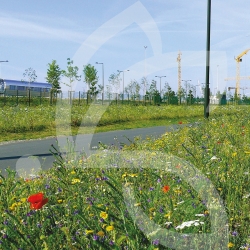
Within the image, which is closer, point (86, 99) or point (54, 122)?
point (54, 122)

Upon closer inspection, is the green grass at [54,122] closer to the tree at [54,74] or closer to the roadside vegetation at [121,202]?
the roadside vegetation at [121,202]

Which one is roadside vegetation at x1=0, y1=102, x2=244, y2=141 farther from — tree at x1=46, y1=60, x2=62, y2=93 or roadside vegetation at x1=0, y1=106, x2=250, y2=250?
tree at x1=46, y1=60, x2=62, y2=93

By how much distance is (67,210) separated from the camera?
12.4 feet

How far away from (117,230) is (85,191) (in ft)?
4.79

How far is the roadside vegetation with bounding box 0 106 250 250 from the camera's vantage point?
3035mm

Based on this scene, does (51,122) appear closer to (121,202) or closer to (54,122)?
(54,122)

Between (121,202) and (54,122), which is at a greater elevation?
(121,202)

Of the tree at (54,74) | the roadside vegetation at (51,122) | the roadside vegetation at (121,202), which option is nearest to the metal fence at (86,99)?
the tree at (54,74)

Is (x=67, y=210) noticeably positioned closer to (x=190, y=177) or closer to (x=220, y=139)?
(x=190, y=177)

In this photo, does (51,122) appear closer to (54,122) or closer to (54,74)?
(54,122)

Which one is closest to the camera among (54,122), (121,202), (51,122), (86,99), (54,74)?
(121,202)

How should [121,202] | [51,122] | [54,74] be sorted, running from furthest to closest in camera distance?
[54,74], [51,122], [121,202]

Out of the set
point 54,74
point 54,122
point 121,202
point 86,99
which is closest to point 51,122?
point 54,122

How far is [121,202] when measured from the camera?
386 cm
